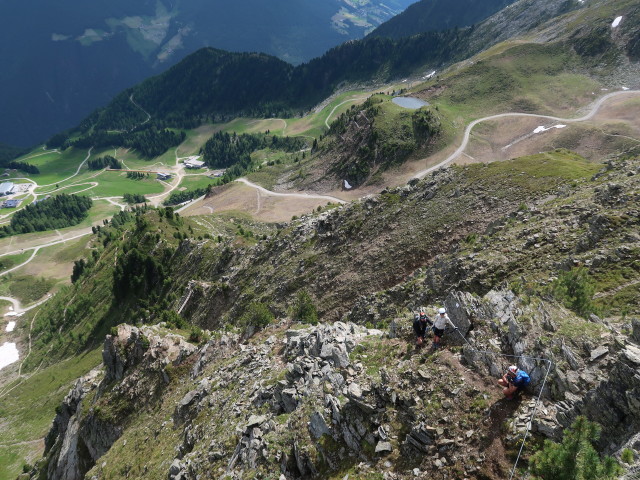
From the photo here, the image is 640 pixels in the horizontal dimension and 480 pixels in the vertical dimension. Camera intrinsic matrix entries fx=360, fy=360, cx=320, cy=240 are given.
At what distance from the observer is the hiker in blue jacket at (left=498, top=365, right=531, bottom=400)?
1664 cm

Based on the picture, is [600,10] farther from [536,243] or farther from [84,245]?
[84,245]

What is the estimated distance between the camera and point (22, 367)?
4360 inches

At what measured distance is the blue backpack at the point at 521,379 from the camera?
16.6 meters

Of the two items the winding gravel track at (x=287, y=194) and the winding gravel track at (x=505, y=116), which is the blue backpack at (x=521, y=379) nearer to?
the winding gravel track at (x=505, y=116)

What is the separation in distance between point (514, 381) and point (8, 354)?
162 metres

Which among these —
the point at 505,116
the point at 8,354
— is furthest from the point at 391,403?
the point at 8,354

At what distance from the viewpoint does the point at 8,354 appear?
12412 cm

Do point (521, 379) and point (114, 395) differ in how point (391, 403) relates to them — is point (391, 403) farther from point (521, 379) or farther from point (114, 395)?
point (114, 395)

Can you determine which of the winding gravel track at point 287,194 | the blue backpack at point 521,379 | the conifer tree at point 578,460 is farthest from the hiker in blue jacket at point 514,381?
the winding gravel track at point 287,194

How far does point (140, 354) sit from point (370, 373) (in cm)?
3740

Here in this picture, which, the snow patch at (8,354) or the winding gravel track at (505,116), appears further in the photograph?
the snow patch at (8,354)

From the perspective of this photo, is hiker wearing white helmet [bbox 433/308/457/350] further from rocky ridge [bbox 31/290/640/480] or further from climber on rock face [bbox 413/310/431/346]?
climber on rock face [bbox 413/310/431/346]

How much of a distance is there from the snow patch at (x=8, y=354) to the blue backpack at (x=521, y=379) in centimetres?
15345

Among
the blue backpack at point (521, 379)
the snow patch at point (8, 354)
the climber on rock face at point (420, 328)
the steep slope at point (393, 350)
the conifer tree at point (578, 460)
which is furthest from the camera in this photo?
the snow patch at point (8, 354)
